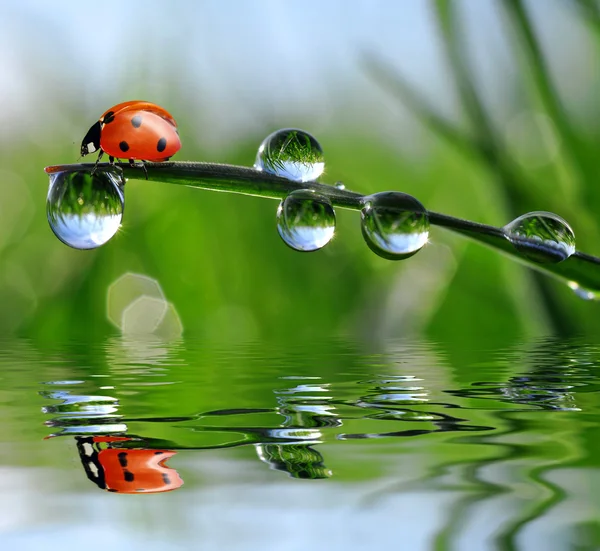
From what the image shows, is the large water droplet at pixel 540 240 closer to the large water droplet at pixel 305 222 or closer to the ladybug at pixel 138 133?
the large water droplet at pixel 305 222

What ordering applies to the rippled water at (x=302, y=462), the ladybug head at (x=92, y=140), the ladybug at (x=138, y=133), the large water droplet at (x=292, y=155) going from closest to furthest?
1. the rippled water at (x=302, y=462)
2. the large water droplet at (x=292, y=155)
3. the ladybug at (x=138, y=133)
4. the ladybug head at (x=92, y=140)

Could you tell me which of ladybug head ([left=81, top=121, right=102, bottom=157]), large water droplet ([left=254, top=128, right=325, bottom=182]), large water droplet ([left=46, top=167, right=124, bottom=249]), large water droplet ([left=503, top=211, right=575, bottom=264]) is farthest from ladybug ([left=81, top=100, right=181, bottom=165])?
large water droplet ([left=503, top=211, right=575, bottom=264])

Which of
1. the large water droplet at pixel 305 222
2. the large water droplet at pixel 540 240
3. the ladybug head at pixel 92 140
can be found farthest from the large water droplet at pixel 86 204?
the ladybug head at pixel 92 140

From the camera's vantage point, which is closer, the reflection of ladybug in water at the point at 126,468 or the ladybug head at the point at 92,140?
the reflection of ladybug in water at the point at 126,468

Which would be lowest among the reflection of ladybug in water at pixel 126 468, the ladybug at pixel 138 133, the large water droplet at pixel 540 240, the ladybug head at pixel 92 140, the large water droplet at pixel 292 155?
the reflection of ladybug in water at pixel 126 468

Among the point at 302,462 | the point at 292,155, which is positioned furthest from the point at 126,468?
the point at 292,155

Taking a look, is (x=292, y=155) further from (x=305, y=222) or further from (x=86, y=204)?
(x=86, y=204)
